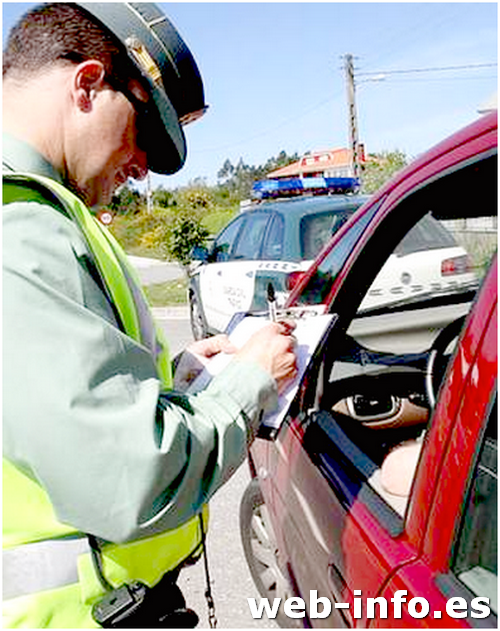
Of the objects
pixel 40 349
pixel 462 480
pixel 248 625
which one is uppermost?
pixel 40 349

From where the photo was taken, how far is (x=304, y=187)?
7.96 metres

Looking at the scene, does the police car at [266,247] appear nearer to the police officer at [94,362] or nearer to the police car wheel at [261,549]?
the police car wheel at [261,549]

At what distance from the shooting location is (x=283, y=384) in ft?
4.20

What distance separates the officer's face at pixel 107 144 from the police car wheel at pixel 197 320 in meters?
7.10

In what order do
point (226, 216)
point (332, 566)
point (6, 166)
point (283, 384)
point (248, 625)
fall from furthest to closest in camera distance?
point (226, 216) → point (248, 625) → point (332, 566) → point (283, 384) → point (6, 166)

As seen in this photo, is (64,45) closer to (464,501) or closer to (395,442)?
(464,501)

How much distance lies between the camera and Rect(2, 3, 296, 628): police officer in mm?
960

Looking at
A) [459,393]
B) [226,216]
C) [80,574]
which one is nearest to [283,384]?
[459,393]

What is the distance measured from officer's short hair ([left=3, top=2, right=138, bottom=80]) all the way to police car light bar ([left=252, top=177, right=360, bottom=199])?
6856mm

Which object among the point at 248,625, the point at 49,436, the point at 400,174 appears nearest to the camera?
the point at 49,436

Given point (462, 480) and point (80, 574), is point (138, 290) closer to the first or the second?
point (80, 574)

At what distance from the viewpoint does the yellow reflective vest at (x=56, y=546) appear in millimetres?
1075

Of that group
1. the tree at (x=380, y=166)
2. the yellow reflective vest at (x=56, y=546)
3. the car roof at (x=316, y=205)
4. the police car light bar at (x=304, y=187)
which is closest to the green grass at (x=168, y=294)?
the police car light bar at (x=304, y=187)

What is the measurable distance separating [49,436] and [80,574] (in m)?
0.32
